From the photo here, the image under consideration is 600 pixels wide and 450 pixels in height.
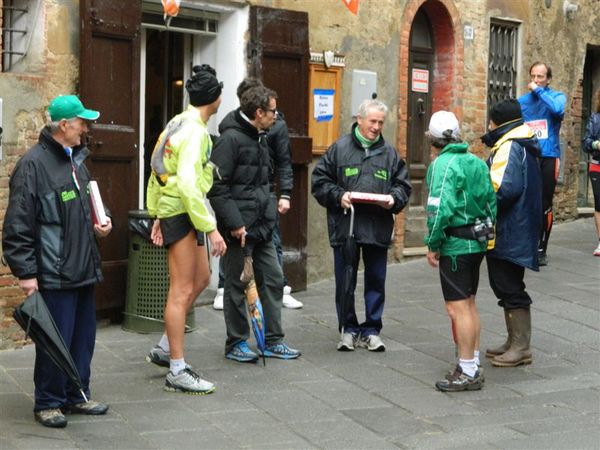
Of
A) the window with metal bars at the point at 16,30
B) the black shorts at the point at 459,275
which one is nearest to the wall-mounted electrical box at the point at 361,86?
the window with metal bars at the point at 16,30

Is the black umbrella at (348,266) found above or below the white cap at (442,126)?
below

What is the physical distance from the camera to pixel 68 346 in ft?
20.9

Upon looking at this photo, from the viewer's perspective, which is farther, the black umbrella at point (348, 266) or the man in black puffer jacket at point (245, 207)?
the black umbrella at point (348, 266)

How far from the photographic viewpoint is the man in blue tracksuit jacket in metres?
11.7

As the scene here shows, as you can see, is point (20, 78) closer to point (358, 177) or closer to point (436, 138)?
point (358, 177)

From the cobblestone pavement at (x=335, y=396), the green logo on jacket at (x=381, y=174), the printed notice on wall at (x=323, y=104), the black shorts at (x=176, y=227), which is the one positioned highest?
the printed notice on wall at (x=323, y=104)

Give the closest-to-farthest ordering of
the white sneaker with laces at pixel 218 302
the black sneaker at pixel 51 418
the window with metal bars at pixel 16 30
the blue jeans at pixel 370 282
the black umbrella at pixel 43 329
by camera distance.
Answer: the black umbrella at pixel 43 329 < the black sneaker at pixel 51 418 < the blue jeans at pixel 370 282 < the window with metal bars at pixel 16 30 < the white sneaker with laces at pixel 218 302

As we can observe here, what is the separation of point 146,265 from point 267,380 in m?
1.82

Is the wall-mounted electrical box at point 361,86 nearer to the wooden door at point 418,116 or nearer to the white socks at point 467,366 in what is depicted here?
the wooden door at point 418,116

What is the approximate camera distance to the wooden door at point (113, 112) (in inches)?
345

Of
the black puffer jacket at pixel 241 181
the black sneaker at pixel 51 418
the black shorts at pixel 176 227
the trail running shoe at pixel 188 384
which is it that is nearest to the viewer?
the black sneaker at pixel 51 418

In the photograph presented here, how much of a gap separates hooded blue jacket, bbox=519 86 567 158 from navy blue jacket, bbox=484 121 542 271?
3.95 metres

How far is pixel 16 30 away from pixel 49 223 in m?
2.97

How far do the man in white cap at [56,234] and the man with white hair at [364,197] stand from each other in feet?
7.80
